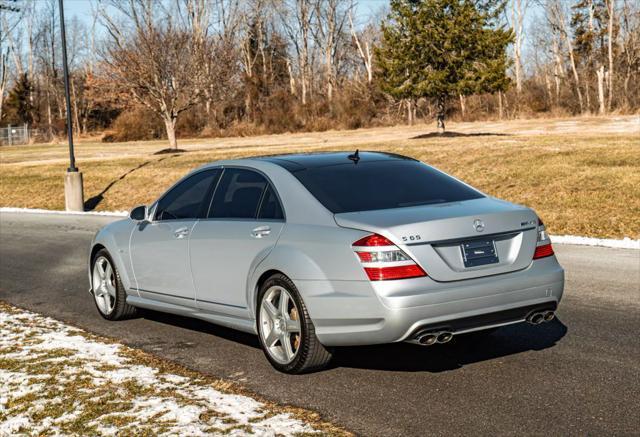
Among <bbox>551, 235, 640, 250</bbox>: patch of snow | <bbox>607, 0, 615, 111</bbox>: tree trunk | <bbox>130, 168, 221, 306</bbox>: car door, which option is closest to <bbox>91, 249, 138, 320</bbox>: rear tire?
<bbox>130, 168, 221, 306</bbox>: car door

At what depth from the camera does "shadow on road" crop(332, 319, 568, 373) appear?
6.50 m

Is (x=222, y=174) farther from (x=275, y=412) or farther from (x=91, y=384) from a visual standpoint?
→ (x=275, y=412)

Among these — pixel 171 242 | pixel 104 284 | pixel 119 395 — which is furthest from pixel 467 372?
pixel 104 284

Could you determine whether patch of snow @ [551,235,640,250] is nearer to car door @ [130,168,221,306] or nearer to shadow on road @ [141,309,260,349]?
shadow on road @ [141,309,260,349]

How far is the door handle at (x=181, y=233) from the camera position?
7.37 m

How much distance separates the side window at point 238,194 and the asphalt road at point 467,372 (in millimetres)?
1113

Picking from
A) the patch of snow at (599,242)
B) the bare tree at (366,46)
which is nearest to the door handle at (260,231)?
the patch of snow at (599,242)

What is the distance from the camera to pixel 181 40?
45.7 meters

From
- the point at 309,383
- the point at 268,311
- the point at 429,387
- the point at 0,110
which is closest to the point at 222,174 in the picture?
the point at 268,311

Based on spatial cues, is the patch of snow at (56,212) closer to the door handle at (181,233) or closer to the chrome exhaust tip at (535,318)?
the door handle at (181,233)

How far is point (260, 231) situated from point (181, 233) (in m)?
1.20

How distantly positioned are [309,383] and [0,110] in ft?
314

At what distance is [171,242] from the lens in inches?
297

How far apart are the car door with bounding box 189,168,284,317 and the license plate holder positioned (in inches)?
52.9
